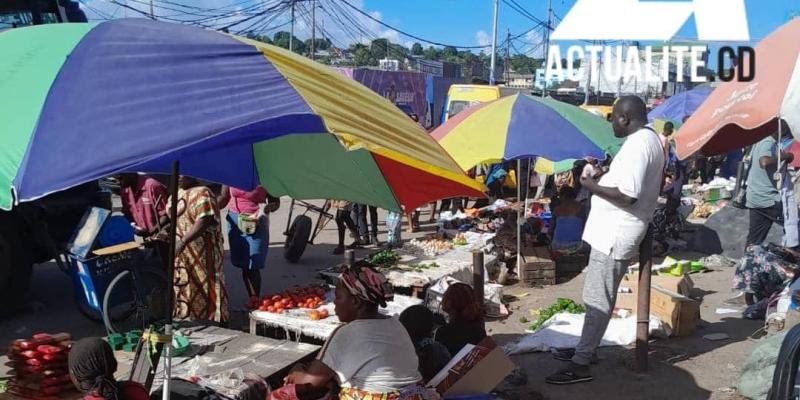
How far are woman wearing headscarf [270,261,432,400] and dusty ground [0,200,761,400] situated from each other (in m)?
2.13

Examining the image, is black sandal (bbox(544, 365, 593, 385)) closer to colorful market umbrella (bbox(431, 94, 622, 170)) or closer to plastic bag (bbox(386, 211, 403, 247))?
colorful market umbrella (bbox(431, 94, 622, 170))

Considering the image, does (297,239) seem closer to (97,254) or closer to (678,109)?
(97,254)

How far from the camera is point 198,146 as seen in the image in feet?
8.02

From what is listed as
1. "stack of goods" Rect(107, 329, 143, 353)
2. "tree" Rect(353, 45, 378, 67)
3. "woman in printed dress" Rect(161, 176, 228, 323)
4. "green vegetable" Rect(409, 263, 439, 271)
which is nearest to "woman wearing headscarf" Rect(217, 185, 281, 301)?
"woman in printed dress" Rect(161, 176, 228, 323)

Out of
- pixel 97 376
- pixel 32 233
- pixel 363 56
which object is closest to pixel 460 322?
pixel 97 376

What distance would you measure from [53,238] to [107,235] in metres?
1.00

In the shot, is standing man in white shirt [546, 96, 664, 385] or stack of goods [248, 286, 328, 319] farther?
stack of goods [248, 286, 328, 319]

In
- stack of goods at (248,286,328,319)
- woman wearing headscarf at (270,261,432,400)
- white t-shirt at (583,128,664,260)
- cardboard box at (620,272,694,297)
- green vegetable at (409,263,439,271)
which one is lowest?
green vegetable at (409,263,439,271)

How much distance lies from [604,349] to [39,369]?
4518 mm

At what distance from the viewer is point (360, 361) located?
332 cm

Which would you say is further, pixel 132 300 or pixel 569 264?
pixel 569 264

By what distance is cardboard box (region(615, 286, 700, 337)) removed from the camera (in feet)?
21.6

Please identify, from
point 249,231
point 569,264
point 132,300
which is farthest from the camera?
point 569,264

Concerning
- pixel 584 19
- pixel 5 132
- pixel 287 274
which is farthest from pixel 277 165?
pixel 584 19
